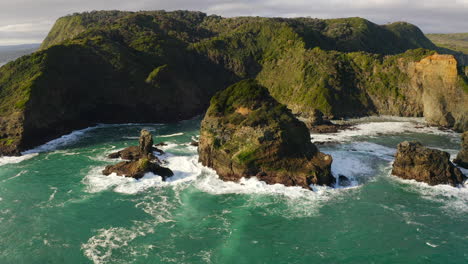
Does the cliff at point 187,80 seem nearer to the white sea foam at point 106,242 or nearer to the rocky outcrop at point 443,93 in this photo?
the rocky outcrop at point 443,93

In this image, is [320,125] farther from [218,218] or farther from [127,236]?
[127,236]

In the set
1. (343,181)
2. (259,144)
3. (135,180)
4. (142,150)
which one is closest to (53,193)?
(135,180)

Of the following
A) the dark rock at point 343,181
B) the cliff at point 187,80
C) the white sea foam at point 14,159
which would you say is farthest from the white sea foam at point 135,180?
the cliff at point 187,80

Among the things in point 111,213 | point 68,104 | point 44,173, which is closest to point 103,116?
point 68,104

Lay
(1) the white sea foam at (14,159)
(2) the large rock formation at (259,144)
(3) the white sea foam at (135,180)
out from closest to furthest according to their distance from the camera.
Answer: (2) the large rock formation at (259,144) → (3) the white sea foam at (135,180) → (1) the white sea foam at (14,159)

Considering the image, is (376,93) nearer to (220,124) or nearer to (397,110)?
(397,110)

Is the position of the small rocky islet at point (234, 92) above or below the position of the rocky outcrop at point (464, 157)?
above

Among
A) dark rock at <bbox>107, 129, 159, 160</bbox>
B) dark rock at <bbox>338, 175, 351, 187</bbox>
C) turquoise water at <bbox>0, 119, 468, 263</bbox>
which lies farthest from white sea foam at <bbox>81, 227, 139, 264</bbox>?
dark rock at <bbox>338, 175, 351, 187</bbox>
